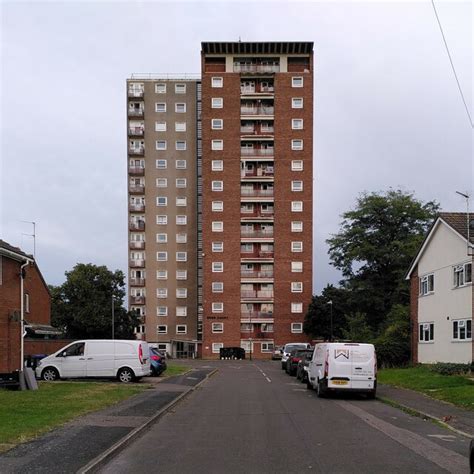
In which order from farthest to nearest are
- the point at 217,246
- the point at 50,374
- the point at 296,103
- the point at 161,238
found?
the point at 161,238
the point at 296,103
the point at 217,246
the point at 50,374

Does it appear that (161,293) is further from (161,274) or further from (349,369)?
(349,369)

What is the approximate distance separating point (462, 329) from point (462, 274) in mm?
2690

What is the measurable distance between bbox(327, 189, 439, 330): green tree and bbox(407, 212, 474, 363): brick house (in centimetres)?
2520

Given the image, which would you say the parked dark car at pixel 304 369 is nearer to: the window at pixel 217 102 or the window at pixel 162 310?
the window at pixel 217 102

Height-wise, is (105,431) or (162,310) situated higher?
(162,310)

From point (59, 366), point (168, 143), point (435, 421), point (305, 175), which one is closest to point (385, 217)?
point (305, 175)

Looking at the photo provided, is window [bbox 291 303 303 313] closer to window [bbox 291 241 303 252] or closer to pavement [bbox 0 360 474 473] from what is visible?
window [bbox 291 241 303 252]

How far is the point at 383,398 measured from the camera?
2106cm

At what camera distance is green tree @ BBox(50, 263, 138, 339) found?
76.6 meters

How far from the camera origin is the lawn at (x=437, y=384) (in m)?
19.8

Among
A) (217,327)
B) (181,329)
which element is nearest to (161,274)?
(181,329)

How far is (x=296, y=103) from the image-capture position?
85438 mm

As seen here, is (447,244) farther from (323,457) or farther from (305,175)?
(305,175)

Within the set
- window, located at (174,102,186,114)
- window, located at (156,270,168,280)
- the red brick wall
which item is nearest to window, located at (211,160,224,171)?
window, located at (174,102,186,114)
